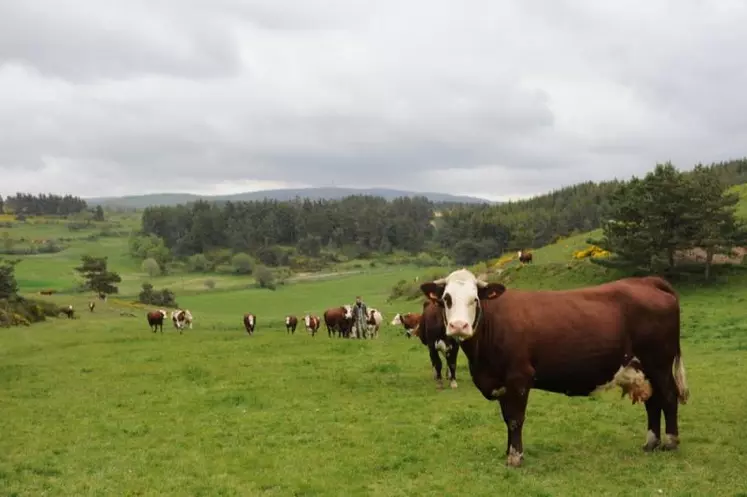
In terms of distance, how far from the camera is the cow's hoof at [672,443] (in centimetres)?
1163

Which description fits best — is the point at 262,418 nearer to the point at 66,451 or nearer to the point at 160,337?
the point at 66,451

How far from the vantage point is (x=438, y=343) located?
62.3 ft

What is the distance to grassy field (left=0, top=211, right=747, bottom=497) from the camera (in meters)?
10.6

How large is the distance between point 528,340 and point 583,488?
252 cm

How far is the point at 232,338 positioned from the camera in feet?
132

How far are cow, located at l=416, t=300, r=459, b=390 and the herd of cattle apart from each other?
23.3ft

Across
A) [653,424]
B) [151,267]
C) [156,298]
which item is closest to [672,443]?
[653,424]

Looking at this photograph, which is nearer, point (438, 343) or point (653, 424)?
point (653, 424)

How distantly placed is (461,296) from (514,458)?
10.3 feet

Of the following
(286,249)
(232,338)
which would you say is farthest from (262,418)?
(286,249)

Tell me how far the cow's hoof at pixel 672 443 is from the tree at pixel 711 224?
110 ft

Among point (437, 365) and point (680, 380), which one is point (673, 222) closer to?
point (437, 365)

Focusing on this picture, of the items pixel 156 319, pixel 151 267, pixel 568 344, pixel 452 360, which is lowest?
pixel 151 267

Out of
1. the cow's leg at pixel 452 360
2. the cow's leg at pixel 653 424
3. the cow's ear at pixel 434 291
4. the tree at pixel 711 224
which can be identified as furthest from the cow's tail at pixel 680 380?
the tree at pixel 711 224
